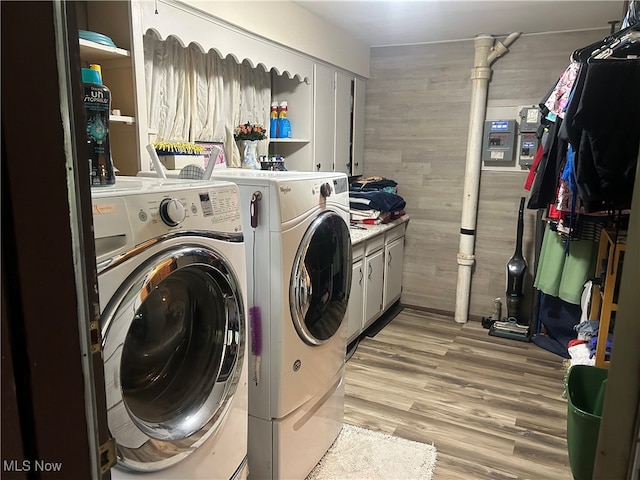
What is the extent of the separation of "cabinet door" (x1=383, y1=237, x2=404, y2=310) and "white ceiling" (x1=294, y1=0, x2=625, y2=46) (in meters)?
1.61

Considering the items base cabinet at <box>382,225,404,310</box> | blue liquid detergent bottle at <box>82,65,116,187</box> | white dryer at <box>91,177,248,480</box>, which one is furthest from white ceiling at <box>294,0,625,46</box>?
white dryer at <box>91,177,248,480</box>

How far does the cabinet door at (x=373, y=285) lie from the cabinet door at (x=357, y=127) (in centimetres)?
91

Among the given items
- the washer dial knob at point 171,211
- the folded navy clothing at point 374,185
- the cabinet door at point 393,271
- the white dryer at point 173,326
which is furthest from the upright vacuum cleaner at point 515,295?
the washer dial knob at point 171,211

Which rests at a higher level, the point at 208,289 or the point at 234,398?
the point at 208,289

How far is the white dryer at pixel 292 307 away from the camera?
5.18ft

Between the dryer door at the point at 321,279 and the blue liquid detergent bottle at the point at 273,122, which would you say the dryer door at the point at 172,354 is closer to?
the dryer door at the point at 321,279

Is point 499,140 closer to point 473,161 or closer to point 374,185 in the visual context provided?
point 473,161

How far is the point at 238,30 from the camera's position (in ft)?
7.86

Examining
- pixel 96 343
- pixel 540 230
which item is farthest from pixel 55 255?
pixel 540 230

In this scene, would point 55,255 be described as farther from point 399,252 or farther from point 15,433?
point 399,252

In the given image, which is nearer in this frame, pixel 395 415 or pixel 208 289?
pixel 208 289

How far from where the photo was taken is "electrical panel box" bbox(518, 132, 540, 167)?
3455mm

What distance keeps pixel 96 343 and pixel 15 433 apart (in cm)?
13

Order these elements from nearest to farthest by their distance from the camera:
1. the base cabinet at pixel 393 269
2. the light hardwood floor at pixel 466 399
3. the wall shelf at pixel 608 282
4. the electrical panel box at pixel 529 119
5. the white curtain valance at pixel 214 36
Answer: the white curtain valance at pixel 214 36
the light hardwood floor at pixel 466 399
the wall shelf at pixel 608 282
the electrical panel box at pixel 529 119
the base cabinet at pixel 393 269
